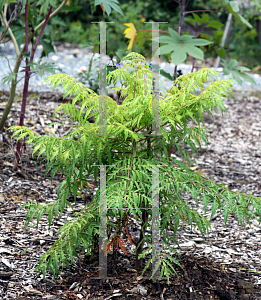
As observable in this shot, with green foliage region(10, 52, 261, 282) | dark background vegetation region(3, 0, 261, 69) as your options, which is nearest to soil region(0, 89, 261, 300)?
green foliage region(10, 52, 261, 282)

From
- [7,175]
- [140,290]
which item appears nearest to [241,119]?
[7,175]

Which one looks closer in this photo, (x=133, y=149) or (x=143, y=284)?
(x=133, y=149)

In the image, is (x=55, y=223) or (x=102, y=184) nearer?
(x=102, y=184)

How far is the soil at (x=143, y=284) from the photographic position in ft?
6.06

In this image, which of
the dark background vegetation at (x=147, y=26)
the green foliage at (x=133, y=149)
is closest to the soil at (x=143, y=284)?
the green foliage at (x=133, y=149)

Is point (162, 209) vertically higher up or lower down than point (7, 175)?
higher up

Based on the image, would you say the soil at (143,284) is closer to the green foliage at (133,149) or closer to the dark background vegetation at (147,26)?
the green foliage at (133,149)

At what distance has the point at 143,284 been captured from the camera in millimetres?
1907

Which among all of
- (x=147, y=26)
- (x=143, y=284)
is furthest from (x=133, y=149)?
(x=147, y=26)

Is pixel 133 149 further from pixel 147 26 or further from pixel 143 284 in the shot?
pixel 147 26

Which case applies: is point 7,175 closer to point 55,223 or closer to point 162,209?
point 55,223

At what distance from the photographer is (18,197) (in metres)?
2.73

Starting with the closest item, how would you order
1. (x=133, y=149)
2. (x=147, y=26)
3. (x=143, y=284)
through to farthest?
(x=133, y=149) < (x=143, y=284) < (x=147, y=26)

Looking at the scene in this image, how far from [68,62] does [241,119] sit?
3603 millimetres
